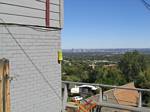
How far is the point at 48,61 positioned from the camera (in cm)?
643

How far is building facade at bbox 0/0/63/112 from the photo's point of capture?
5.47 m

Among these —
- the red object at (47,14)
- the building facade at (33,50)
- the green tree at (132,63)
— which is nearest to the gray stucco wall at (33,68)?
the building facade at (33,50)

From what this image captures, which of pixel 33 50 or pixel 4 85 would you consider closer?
pixel 4 85

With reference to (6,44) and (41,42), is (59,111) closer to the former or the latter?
(41,42)

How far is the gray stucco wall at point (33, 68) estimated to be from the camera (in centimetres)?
551

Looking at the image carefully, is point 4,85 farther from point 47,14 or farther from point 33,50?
point 47,14

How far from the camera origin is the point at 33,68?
601cm

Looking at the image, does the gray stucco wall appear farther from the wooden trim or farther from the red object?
the wooden trim

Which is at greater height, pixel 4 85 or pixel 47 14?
pixel 47 14

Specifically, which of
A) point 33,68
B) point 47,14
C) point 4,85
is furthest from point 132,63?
point 4,85

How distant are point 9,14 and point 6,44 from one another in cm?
50

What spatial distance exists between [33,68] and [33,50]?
1.07 feet

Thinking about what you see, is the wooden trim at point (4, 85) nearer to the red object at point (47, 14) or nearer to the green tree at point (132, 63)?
the red object at point (47, 14)

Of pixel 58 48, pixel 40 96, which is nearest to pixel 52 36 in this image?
pixel 58 48
